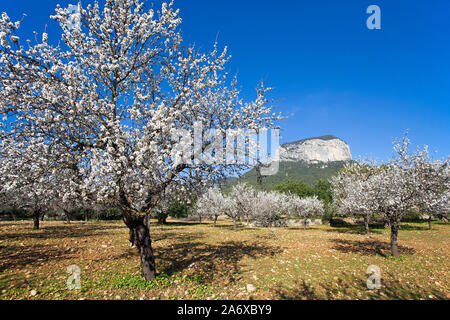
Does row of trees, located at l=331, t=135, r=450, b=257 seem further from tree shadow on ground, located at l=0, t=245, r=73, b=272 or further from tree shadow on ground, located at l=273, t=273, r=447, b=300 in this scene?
tree shadow on ground, located at l=0, t=245, r=73, b=272

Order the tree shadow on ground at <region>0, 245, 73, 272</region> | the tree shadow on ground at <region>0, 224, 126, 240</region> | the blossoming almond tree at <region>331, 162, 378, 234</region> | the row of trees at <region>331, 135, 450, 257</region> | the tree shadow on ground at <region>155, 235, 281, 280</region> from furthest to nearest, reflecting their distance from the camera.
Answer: the tree shadow on ground at <region>0, 224, 126, 240</region> → the blossoming almond tree at <region>331, 162, 378, 234</region> → the row of trees at <region>331, 135, 450, 257</region> → the tree shadow on ground at <region>0, 245, 73, 272</region> → the tree shadow on ground at <region>155, 235, 281, 280</region>

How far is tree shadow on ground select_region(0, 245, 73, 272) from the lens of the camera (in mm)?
9899

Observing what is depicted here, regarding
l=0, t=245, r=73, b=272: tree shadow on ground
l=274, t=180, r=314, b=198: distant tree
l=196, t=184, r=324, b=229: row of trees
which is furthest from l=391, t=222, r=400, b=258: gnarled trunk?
l=274, t=180, r=314, b=198: distant tree

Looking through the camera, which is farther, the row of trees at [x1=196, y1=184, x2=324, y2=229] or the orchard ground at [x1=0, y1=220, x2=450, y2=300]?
the row of trees at [x1=196, y1=184, x2=324, y2=229]

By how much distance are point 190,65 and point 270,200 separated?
29.6 metres

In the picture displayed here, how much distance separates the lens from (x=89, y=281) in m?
8.09

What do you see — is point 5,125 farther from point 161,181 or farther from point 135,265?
point 135,265

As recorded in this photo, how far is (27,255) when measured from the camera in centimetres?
1138

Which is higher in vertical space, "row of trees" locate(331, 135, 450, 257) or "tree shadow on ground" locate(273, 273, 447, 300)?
"row of trees" locate(331, 135, 450, 257)

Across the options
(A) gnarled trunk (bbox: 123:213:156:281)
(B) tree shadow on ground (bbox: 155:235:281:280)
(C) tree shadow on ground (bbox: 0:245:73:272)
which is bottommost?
(B) tree shadow on ground (bbox: 155:235:281:280)

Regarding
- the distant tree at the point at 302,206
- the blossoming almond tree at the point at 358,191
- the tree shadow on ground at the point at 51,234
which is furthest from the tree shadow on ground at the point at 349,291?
the distant tree at the point at 302,206

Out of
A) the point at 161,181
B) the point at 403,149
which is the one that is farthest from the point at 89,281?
the point at 403,149

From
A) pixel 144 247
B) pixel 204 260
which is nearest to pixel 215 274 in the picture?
pixel 204 260

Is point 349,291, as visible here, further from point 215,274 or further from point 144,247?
point 144,247
